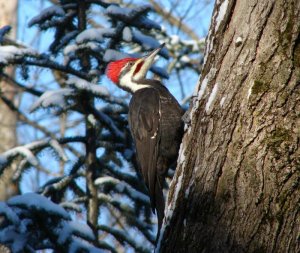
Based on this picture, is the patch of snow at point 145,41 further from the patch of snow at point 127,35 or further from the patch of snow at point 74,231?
the patch of snow at point 74,231

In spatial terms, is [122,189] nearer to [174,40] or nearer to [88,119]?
[88,119]

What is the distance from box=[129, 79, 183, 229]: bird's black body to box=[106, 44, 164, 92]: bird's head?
0.48 metres

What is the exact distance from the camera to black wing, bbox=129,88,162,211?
5141mm

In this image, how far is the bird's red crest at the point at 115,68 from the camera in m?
5.87

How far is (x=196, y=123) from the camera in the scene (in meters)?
3.51

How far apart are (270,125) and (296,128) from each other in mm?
121

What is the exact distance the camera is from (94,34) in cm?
591

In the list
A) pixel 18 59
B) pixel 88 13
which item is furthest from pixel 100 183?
pixel 88 13

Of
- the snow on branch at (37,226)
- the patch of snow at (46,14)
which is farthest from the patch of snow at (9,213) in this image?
the patch of snow at (46,14)

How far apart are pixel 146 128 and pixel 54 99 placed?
780mm

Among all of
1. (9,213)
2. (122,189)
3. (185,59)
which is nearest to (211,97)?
(9,213)

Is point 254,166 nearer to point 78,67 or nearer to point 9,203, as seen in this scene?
point 9,203

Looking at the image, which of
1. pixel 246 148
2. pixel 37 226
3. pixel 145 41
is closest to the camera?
pixel 246 148

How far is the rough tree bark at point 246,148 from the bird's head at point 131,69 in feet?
7.98
